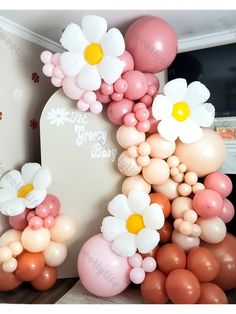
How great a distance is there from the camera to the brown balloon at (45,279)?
5.47 ft

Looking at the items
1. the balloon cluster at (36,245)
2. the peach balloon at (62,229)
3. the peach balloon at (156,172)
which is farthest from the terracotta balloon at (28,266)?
the peach balloon at (156,172)

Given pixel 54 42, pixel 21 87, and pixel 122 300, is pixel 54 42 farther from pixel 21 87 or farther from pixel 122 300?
pixel 122 300

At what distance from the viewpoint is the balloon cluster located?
1585mm

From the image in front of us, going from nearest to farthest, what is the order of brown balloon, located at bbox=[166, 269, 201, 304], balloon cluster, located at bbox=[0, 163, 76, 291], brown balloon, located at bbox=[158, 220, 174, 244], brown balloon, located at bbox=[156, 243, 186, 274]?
1. brown balloon, located at bbox=[166, 269, 201, 304]
2. brown balloon, located at bbox=[156, 243, 186, 274]
3. balloon cluster, located at bbox=[0, 163, 76, 291]
4. brown balloon, located at bbox=[158, 220, 174, 244]

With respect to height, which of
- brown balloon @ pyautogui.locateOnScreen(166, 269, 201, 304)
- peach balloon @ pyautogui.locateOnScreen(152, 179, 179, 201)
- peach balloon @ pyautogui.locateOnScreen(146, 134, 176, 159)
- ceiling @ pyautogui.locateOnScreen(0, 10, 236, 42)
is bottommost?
brown balloon @ pyautogui.locateOnScreen(166, 269, 201, 304)

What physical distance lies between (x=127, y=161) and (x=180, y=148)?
1.07 feet

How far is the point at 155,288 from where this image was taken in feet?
4.75

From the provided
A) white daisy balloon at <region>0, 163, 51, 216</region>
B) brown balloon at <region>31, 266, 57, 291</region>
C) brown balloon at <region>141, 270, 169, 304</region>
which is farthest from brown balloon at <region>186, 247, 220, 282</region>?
white daisy balloon at <region>0, 163, 51, 216</region>

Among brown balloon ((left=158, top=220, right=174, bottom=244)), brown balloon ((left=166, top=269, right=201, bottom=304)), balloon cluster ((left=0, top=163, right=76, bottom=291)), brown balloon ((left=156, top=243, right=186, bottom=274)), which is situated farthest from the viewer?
brown balloon ((left=158, top=220, right=174, bottom=244))

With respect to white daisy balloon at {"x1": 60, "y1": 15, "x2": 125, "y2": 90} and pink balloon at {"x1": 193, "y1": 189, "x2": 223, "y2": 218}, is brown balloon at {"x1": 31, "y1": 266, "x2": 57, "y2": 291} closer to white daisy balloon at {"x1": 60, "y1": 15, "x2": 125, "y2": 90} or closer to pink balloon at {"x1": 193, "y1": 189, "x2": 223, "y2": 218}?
pink balloon at {"x1": 193, "y1": 189, "x2": 223, "y2": 218}

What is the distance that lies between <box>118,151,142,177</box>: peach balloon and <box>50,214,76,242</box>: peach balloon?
1.52ft

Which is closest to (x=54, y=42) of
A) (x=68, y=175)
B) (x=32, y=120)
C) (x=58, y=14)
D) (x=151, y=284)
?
(x=58, y=14)

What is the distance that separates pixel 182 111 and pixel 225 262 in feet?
2.82

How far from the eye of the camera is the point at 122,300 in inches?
62.8
